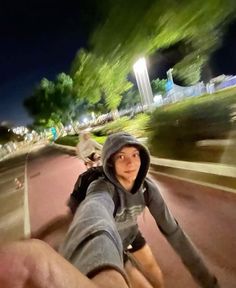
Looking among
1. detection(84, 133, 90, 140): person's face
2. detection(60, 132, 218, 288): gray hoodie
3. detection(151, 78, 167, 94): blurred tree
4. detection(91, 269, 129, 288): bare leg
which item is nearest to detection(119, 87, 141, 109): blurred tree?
detection(151, 78, 167, 94): blurred tree

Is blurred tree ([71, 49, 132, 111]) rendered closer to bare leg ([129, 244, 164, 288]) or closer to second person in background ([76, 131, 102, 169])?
second person in background ([76, 131, 102, 169])

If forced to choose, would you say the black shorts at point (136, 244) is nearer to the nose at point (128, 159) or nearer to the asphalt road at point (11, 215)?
the nose at point (128, 159)

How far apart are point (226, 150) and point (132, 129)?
1.88 m

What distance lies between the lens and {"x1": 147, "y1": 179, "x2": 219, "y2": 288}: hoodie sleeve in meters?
1.54

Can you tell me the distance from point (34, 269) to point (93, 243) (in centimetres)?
30

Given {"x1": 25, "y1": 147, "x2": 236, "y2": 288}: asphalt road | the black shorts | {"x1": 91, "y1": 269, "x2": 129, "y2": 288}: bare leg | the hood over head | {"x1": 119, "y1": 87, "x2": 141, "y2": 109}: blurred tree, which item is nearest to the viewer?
{"x1": 91, "y1": 269, "x2": 129, "y2": 288}: bare leg

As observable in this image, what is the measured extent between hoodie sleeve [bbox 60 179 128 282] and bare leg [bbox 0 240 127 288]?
12 cm

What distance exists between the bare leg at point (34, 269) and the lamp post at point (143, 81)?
2.37 m

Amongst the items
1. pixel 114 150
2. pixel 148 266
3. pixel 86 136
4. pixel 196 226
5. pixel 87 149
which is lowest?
pixel 196 226

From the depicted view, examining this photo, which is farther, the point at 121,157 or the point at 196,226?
the point at 196,226

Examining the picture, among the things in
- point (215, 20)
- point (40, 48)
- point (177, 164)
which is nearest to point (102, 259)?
point (40, 48)

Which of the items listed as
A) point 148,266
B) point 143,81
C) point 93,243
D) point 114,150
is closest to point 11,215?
point 143,81

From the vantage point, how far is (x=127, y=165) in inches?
60.7

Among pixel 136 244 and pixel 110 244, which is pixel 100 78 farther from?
pixel 110 244
